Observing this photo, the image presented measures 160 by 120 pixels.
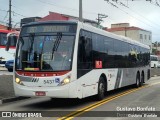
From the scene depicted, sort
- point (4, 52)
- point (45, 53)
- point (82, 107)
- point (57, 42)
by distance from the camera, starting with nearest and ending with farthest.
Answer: point (45, 53) → point (57, 42) → point (82, 107) → point (4, 52)

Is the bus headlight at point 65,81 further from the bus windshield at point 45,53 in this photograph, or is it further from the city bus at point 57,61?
the bus windshield at point 45,53

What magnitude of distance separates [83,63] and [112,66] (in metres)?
4.29

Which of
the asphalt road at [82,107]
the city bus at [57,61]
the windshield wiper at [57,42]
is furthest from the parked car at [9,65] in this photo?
the windshield wiper at [57,42]

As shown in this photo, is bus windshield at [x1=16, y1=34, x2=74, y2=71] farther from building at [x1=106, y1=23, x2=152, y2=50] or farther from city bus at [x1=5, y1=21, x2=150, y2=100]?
building at [x1=106, y1=23, x2=152, y2=50]

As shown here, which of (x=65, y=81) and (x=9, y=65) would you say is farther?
(x=9, y=65)

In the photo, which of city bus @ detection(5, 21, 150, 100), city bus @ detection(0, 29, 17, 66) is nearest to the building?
city bus @ detection(0, 29, 17, 66)

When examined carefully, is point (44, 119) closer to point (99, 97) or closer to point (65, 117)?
point (65, 117)

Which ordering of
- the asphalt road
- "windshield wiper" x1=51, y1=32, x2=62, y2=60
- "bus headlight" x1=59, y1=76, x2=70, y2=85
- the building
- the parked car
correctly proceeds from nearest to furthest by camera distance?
1. the asphalt road
2. "bus headlight" x1=59, y1=76, x2=70, y2=85
3. "windshield wiper" x1=51, y1=32, x2=62, y2=60
4. the parked car
5. the building

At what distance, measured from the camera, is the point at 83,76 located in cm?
1452

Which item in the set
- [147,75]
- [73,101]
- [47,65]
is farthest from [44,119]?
[147,75]

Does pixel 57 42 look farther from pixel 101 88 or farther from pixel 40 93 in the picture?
pixel 101 88

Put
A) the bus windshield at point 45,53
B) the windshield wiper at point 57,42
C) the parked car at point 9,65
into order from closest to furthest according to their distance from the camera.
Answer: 1. the bus windshield at point 45,53
2. the windshield wiper at point 57,42
3. the parked car at point 9,65

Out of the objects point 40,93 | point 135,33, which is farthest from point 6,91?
point 135,33

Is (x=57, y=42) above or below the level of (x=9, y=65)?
above
